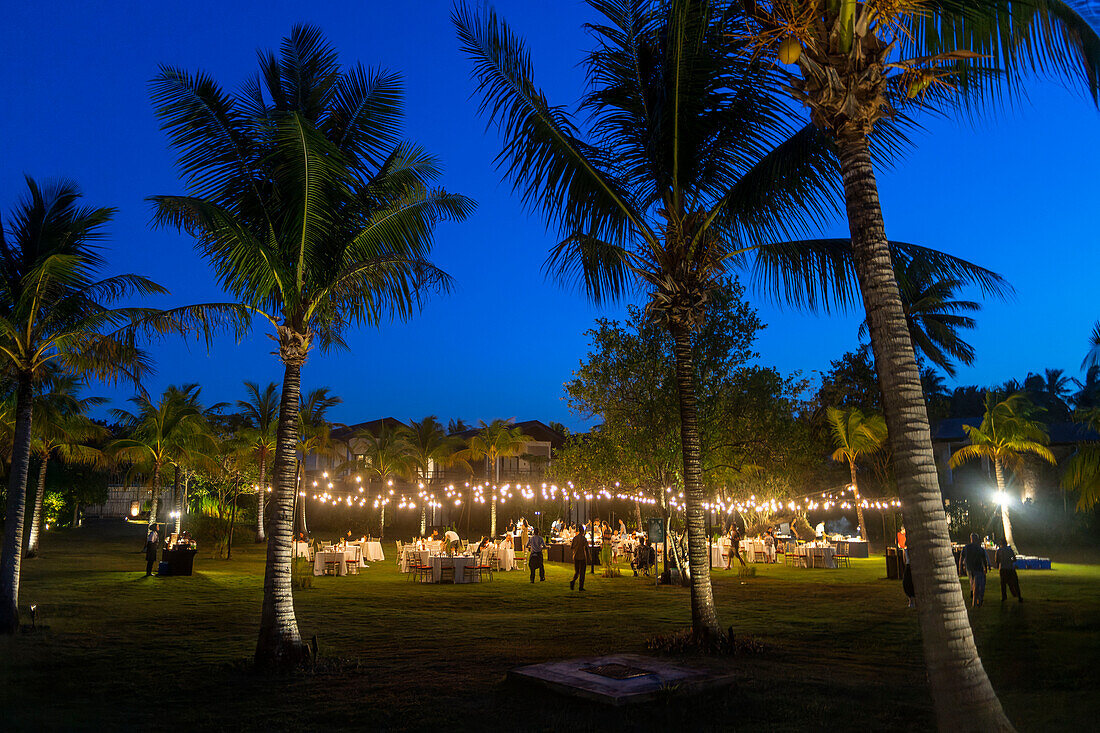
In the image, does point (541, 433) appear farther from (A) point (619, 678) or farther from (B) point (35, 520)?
(A) point (619, 678)

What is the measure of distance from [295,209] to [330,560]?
16.2 meters

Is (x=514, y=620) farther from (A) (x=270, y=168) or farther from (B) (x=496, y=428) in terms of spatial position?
(B) (x=496, y=428)

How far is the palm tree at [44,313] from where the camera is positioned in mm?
11586

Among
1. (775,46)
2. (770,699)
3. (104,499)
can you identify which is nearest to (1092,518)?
(770,699)

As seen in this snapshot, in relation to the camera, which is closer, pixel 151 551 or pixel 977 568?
pixel 977 568

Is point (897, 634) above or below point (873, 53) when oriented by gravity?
below

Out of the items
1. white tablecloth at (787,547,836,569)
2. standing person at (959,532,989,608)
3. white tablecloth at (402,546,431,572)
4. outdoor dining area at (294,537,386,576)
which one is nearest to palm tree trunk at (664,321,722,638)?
standing person at (959,532,989,608)

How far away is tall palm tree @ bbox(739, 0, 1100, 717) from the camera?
15.0ft

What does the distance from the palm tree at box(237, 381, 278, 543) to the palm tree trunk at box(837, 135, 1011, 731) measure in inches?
1358

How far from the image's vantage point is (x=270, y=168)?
1002 cm

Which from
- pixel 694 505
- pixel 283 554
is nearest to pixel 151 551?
pixel 283 554

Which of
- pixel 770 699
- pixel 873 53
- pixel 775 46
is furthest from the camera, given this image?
pixel 770 699

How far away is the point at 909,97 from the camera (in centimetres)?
582

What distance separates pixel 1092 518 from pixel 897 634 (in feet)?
95.4
